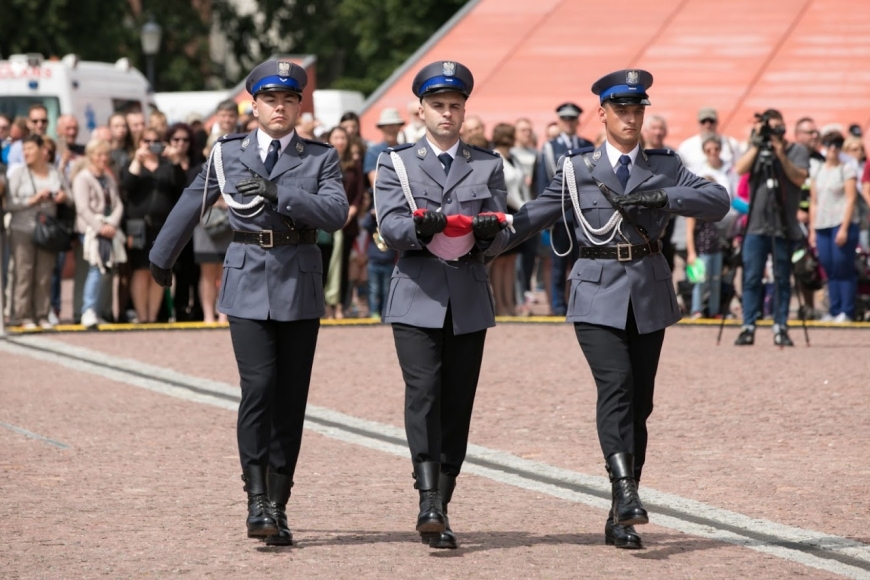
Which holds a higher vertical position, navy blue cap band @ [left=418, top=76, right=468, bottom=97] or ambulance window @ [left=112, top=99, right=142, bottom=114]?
ambulance window @ [left=112, top=99, right=142, bottom=114]

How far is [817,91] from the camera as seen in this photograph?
103 feet

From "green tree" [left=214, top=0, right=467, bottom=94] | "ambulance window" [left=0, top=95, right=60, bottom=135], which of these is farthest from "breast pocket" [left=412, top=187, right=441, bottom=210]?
"green tree" [left=214, top=0, right=467, bottom=94]

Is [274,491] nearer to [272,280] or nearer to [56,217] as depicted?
[272,280]

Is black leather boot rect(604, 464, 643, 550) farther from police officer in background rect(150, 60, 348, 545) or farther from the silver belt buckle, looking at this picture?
police officer in background rect(150, 60, 348, 545)

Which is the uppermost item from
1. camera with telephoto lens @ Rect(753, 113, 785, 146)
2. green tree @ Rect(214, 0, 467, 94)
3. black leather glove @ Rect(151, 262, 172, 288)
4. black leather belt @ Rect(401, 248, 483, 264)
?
green tree @ Rect(214, 0, 467, 94)

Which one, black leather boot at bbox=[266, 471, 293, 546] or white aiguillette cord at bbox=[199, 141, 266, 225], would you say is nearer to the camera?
black leather boot at bbox=[266, 471, 293, 546]

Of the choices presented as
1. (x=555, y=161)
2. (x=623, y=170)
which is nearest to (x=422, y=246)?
(x=623, y=170)

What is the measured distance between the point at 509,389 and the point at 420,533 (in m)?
5.43

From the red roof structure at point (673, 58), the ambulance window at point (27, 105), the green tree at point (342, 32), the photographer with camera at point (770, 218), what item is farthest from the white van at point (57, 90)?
the green tree at point (342, 32)

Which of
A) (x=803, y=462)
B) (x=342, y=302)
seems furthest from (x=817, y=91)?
(x=803, y=462)

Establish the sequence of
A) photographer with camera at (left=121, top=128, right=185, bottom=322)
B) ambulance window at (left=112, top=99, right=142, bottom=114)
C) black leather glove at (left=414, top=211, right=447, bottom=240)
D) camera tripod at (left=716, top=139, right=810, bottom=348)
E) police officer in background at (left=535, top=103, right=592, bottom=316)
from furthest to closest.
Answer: ambulance window at (left=112, top=99, right=142, bottom=114) → police officer in background at (left=535, top=103, right=592, bottom=316) → photographer with camera at (left=121, top=128, right=185, bottom=322) → camera tripod at (left=716, top=139, right=810, bottom=348) → black leather glove at (left=414, top=211, right=447, bottom=240)

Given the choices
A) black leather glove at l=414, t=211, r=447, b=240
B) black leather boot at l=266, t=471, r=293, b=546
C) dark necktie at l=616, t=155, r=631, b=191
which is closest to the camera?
black leather glove at l=414, t=211, r=447, b=240

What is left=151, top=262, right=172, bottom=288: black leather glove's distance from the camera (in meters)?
7.62

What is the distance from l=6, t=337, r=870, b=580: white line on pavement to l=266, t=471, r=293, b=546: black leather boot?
5.43ft
